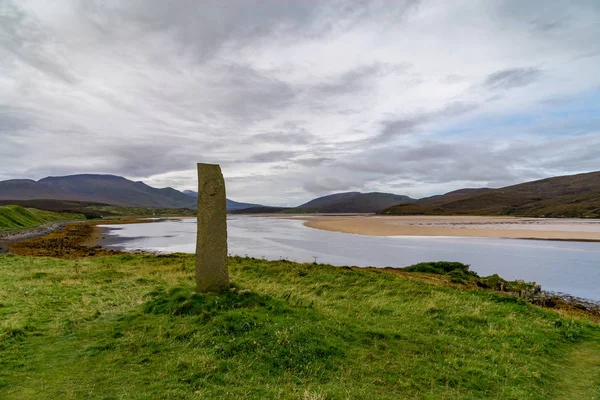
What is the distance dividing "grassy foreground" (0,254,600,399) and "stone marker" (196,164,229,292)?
646mm

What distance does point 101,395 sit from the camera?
563 cm

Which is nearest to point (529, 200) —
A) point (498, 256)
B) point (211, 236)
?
point (498, 256)

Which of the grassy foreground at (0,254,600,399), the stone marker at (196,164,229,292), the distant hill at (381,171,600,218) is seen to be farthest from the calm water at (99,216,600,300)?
the distant hill at (381,171,600,218)

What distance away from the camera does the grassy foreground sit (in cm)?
607

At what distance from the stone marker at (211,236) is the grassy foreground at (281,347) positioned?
646 millimetres

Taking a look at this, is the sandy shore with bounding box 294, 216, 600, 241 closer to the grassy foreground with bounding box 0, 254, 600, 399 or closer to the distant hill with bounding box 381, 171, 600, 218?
the grassy foreground with bounding box 0, 254, 600, 399

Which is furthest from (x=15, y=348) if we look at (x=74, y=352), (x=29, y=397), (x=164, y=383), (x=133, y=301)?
(x=164, y=383)

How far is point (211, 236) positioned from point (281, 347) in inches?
181

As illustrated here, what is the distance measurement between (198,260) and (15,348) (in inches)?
180

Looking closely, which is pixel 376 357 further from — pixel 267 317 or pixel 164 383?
pixel 164 383

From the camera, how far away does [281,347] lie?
Result: 7.29m

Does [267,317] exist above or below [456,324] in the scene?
above

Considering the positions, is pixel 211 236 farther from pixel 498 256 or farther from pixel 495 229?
pixel 495 229

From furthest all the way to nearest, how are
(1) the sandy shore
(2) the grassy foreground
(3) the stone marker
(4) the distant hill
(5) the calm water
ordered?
(4) the distant hill < (1) the sandy shore < (5) the calm water < (3) the stone marker < (2) the grassy foreground
